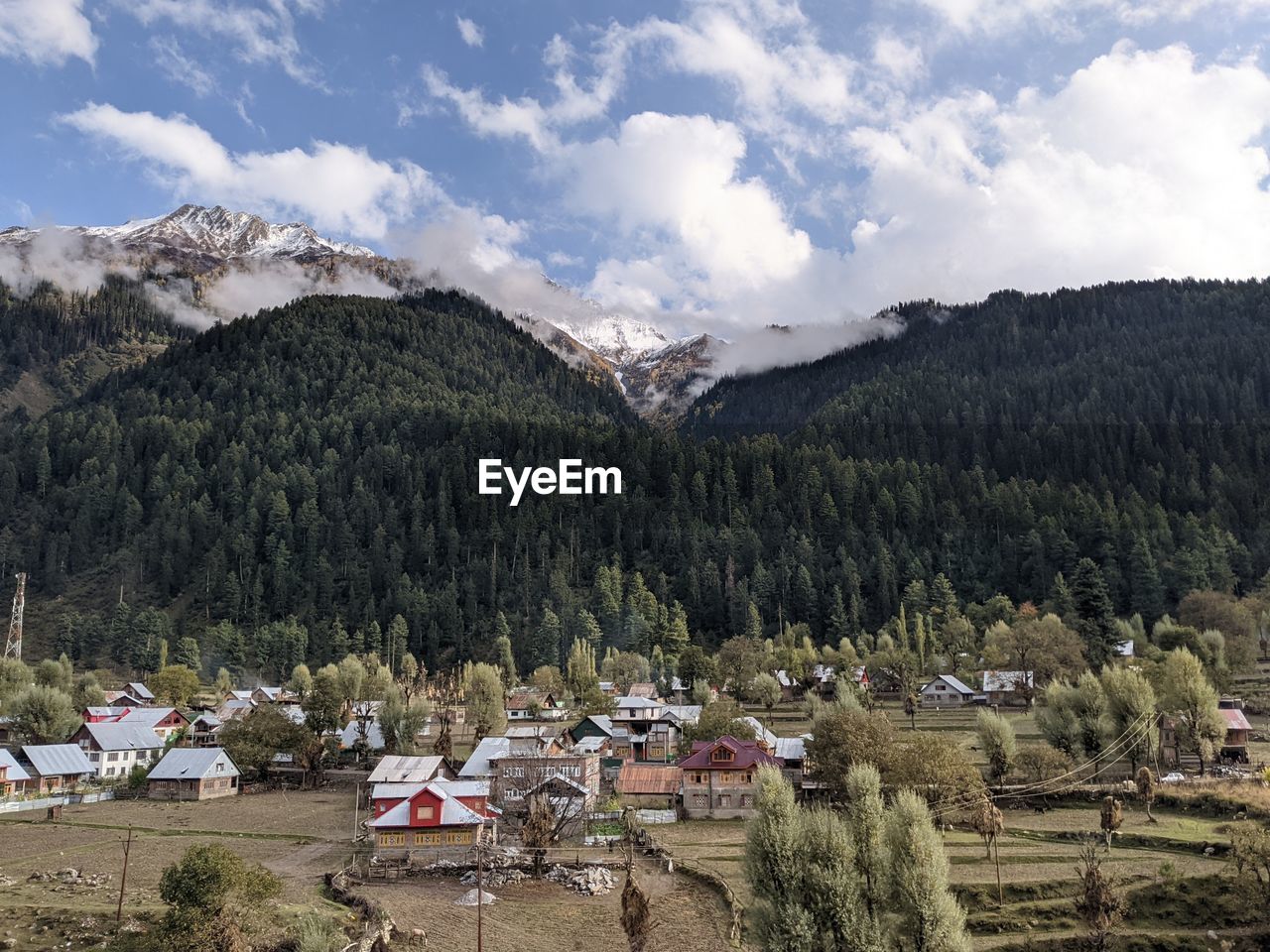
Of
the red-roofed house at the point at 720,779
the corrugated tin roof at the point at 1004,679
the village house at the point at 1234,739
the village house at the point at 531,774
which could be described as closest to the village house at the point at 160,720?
the village house at the point at 531,774

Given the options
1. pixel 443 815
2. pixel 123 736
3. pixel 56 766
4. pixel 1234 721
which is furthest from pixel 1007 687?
pixel 56 766

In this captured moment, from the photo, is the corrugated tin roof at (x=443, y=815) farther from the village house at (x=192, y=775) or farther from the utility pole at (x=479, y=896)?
the village house at (x=192, y=775)

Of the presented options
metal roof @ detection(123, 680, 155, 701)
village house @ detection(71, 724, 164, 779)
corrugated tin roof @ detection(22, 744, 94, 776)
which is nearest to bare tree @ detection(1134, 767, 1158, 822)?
corrugated tin roof @ detection(22, 744, 94, 776)

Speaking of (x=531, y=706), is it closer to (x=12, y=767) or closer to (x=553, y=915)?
(x=12, y=767)

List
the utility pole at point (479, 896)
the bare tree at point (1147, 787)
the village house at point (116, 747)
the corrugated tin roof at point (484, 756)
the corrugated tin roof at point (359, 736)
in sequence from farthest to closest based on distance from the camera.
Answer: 1. the corrugated tin roof at point (359, 736)
2. the village house at point (116, 747)
3. the corrugated tin roof at point (484, 756)
4. the bare tree at point (1147, 787)
5. the utility pole at point (479, 896)

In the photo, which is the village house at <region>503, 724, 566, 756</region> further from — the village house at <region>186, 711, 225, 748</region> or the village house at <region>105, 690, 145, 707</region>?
the village house at <region>105, 690, 145, 707</region>

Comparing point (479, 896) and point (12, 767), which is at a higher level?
point (479, 896)
